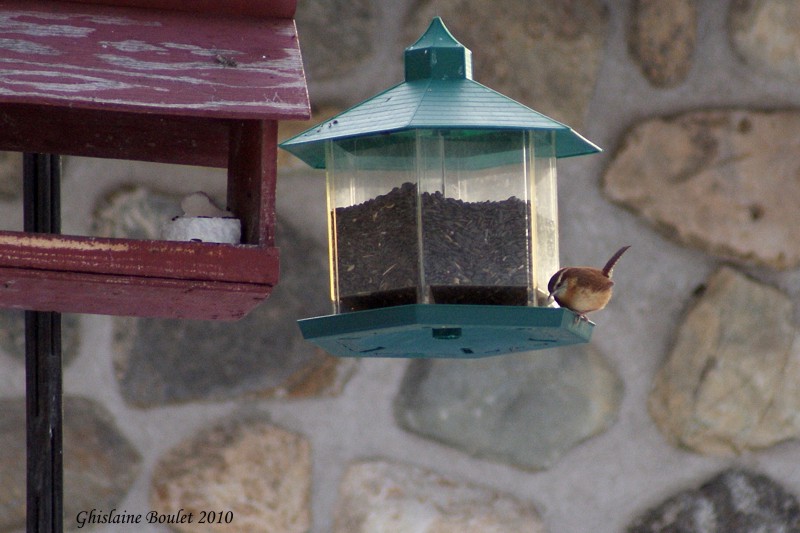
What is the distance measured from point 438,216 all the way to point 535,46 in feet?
2.42

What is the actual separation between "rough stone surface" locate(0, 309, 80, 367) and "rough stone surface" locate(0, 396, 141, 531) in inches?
3.3

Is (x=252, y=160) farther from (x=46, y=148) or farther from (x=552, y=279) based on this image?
(x=552, y=279)

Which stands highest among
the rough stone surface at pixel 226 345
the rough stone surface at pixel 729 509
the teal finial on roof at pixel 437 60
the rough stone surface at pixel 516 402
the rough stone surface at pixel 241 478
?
the teal finial on roof at pixel 437 60

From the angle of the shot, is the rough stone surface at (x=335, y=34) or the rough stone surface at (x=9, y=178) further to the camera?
the rough stone surface at (x=335, y=34)

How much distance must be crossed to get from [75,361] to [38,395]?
749 mm

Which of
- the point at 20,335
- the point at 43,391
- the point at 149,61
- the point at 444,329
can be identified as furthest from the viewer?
the point at 20,335

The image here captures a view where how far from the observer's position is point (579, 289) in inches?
75.5

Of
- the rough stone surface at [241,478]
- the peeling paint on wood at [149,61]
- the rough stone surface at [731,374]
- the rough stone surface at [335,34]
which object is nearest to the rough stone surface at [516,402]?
the rough stone surface at [731,374]

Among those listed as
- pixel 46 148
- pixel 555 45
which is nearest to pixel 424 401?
pixel 555 45

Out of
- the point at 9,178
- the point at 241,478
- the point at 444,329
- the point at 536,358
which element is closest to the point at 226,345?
the point at 241,478

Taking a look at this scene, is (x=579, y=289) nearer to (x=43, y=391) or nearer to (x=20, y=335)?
(x=43, y=391)

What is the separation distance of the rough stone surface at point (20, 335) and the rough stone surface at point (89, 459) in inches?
3.3

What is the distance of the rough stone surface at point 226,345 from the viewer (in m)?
2.30

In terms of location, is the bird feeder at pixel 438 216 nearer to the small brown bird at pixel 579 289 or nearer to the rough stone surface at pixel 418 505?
the small brown bird at pixel 579 289
